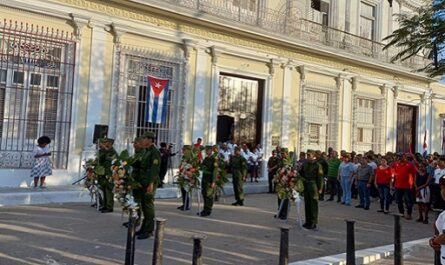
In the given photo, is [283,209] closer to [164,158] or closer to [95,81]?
[164,158]

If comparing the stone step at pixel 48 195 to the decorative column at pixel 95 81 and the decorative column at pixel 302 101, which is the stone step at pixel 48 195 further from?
the decorative column at pixel 302 101

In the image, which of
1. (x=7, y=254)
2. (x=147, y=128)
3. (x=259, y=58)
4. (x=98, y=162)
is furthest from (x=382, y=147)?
(x=7, y=254)

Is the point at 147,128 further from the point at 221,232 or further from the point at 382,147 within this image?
the point at 382,147

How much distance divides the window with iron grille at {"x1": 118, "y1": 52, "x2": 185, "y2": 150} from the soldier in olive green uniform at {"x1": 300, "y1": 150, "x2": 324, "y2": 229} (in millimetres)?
6469

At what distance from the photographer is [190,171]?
11156 mm

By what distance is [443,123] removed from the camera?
90.2 feet

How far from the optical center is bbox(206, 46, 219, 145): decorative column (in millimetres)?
16688

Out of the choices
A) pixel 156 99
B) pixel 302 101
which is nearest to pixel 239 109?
pixel 302 101

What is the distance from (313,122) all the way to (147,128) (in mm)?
8175

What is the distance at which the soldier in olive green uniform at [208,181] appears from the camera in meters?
10.9

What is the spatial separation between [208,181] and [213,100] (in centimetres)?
617

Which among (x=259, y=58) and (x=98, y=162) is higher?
(x=259, y=58)

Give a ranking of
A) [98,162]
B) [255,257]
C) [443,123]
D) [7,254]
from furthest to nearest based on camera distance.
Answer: [443,123] < [98,162] < [255,257] < [7,254]

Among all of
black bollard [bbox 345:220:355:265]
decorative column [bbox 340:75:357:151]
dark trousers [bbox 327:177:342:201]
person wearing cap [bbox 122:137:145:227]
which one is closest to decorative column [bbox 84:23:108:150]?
person wearing cap [bbox 122:137:145:227]
